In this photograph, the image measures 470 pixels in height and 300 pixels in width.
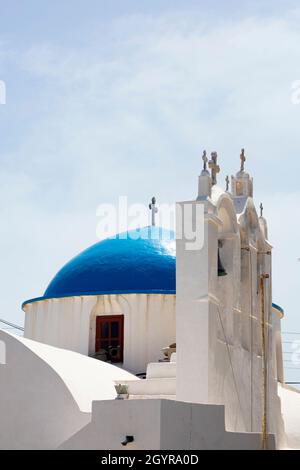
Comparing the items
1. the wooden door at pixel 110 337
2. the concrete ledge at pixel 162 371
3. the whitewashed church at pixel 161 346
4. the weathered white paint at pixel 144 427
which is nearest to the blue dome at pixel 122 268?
the whitewashed church at pixel 161 346

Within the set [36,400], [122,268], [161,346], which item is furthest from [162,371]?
[122,268]

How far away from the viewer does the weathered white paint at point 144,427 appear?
12.3 metres

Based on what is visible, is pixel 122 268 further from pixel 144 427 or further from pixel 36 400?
pixel 144 427

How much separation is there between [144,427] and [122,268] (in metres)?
7.55

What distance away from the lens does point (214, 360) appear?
47.6 ft

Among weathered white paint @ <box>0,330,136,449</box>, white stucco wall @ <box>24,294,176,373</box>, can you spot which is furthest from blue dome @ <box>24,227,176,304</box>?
weathered white paint @ <box>0,330,136,449</box>

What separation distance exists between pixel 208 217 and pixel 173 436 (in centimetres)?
392

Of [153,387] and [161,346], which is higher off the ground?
[161,346]

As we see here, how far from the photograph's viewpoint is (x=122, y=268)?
774 inches

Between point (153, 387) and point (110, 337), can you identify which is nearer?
point (153, 387)

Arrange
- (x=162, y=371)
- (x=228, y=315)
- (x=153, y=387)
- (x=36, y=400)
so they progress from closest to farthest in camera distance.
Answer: (x=36, y=400)
(x=153, y=387)
(x=162, y=371)
(x=228, y=315)

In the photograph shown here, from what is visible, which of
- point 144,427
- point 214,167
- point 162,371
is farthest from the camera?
point 214,167
